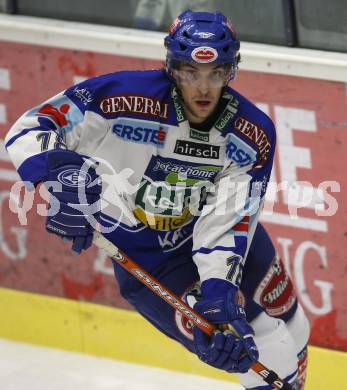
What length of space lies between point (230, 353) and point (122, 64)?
150 centimetres

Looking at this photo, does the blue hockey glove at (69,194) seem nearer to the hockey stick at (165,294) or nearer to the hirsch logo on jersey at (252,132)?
the hockey stick at (165,294)

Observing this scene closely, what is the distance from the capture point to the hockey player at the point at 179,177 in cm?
366

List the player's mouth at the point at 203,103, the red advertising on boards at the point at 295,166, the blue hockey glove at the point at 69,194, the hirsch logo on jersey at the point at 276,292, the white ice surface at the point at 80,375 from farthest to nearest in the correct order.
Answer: the white ice surface at the point at 80,375 → the red advertising on boards at the point at 295,166 → the hirsch logo on jersey at the point at 276,292 → the player's mouth at the point at 203,103 → the blue hockey glove at the point at 69,194

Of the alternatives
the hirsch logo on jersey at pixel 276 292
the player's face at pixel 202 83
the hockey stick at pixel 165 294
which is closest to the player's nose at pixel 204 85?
the player's face at pixel 202 83

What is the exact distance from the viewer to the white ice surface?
4828mm

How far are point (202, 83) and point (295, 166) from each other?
3.43 feet

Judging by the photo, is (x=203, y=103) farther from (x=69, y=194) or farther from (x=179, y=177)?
(x=69, y=194)

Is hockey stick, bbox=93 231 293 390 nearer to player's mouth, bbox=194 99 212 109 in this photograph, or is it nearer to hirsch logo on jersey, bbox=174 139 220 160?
hirsch logo on jersey, bbox=174 139 220 160

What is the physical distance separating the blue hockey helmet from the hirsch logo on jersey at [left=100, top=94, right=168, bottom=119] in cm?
12

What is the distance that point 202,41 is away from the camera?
3.65 meters

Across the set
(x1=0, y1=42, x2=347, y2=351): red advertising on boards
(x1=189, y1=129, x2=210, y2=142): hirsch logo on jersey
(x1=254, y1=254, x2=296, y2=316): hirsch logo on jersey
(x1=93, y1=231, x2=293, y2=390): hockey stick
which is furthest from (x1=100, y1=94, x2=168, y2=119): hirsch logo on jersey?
(x1=0, y1=42, x2=347, y2=351): red advertising on boards

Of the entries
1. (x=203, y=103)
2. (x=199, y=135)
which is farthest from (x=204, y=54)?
(x=199, y=135)

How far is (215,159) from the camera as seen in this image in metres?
3.88

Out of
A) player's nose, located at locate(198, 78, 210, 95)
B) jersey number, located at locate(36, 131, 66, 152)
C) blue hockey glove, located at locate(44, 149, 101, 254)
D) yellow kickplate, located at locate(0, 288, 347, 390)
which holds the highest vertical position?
player's nose, located at locate(198, 78, 210, 95)
